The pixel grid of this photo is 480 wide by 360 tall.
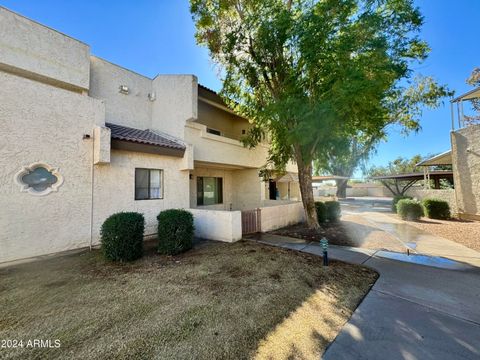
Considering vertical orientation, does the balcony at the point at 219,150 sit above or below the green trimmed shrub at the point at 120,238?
above

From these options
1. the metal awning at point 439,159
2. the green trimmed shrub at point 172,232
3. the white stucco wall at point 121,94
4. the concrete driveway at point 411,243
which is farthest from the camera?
the metal awning at point 439,159

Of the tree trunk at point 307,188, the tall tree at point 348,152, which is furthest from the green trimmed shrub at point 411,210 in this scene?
the tree trunk at point 307,188

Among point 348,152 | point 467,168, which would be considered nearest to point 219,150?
point 348,152

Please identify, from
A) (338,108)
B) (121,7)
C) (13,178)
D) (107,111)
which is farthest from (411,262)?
(121,7)

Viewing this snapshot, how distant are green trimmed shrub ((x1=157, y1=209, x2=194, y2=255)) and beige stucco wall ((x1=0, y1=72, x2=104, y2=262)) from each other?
303 cm

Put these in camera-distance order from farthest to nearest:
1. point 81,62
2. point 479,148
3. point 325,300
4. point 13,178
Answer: point 479,148 → point 81,62 → point 13,178 → point 325,300

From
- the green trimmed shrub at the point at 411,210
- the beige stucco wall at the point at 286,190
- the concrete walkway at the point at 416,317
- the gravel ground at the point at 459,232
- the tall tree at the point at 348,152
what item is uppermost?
the tall tree at the point at 348,152

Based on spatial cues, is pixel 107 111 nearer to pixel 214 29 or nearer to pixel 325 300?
pixel 214 29

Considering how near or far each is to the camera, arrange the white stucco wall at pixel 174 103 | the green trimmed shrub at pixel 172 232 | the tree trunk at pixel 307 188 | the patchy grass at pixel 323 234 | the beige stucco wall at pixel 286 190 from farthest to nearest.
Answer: the beige stucco wall at pixel 286 190, the tree trunk at pixel 307 188, the white stucco wall at pixel 174 103, the patchy grass at pixel 323 234, the green trimmed shrub at pixel 172 232

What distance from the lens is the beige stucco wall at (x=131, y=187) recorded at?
26.7ft

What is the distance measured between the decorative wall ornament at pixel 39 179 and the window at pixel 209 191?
7.98 m

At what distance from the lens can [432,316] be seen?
12.4 feet

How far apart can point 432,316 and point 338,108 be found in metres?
6.35

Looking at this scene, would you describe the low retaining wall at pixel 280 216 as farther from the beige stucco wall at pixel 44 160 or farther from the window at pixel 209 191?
the beige stucco wall at pixel 44 160
